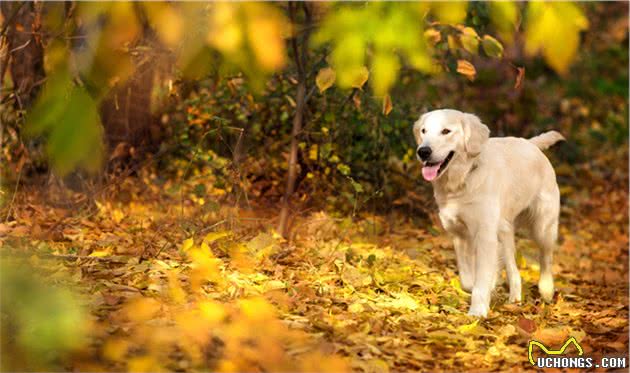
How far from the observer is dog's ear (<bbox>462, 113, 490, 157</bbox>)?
4.50 m

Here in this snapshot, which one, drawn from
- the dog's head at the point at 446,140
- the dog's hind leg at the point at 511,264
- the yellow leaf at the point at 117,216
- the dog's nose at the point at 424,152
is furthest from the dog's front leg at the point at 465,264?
Answer: the yellow leaf at the point at 117,216

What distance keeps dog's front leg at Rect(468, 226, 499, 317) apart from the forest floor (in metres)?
0.14

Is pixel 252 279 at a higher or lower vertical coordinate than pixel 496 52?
lower

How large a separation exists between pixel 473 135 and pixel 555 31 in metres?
3.25

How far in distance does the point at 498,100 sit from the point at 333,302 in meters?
8.47

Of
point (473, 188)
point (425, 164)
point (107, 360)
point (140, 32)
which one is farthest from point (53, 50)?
point (473, 188)

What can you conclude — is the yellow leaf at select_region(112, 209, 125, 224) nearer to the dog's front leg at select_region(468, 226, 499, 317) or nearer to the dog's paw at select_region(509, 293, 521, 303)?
the dog's front leg at select_region(468, 226, 499, 317)

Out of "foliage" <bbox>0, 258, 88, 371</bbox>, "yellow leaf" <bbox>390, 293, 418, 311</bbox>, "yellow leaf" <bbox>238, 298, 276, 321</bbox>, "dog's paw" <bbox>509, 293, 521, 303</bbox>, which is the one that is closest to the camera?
"foliage" <bbox>0, 258, 88, 371</bbox>

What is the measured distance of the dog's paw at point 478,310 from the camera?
14.2 feet

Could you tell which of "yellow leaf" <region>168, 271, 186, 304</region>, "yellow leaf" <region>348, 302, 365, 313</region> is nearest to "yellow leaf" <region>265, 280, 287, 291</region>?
"yellow leaf" <region>348, 302, 365, 313</region>

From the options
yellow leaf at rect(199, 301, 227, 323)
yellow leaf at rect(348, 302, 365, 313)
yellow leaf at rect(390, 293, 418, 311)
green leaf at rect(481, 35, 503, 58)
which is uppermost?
green leaf at rect(481, 35, 503, 58)

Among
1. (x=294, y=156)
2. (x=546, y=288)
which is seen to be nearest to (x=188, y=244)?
(x=294, y=156)

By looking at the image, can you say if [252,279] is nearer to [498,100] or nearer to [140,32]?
[140,32]

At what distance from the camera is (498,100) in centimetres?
1188
